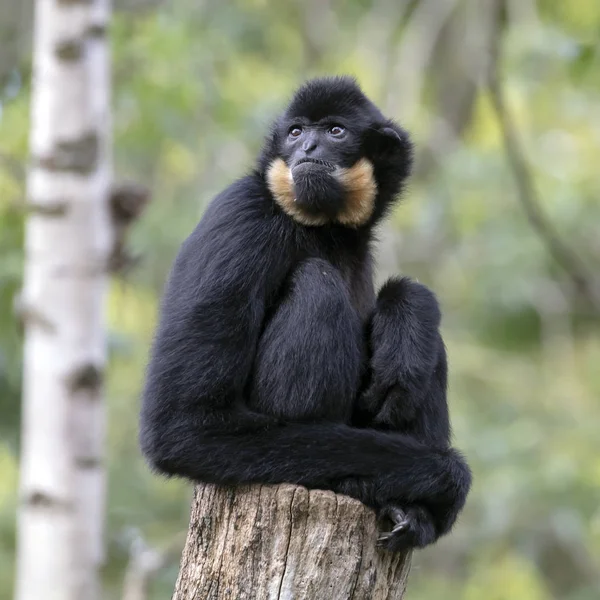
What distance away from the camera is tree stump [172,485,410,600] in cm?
366

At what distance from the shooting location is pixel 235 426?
158 inches

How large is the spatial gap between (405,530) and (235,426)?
0.81 m

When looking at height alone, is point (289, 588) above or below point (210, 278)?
below

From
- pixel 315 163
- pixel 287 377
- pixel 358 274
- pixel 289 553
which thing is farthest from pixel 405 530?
pixel 315 163

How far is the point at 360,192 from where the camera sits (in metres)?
4.72

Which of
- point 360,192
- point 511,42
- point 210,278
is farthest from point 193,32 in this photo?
point 210,278

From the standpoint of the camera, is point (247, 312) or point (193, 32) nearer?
point (247, 312)

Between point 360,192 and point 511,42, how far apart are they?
5.68 meters

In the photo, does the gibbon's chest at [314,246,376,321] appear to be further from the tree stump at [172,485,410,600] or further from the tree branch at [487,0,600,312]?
the tree branch at [487,0,600,312]

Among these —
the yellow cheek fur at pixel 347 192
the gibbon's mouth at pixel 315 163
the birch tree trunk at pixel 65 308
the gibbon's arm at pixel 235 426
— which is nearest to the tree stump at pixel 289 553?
the gibbon's arm at pixel 235 426

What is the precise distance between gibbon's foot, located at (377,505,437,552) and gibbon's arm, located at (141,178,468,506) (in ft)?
0.21

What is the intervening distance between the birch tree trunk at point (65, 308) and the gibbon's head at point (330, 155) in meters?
2.21

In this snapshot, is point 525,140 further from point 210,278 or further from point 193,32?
point 210,278

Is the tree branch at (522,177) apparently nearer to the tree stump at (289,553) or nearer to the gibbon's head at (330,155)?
the gibbon's head at (330,155)
